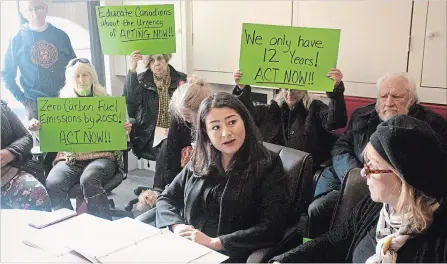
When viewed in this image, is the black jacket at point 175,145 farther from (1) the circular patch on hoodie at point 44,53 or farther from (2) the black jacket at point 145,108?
(1) the circular patch on hoodie at point 44,53

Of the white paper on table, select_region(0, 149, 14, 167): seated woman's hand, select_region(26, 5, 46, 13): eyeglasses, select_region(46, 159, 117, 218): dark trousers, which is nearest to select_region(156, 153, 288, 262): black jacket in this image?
the white paper on table

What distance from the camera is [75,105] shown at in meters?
2.13

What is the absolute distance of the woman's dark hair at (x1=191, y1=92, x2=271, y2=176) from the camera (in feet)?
5.64

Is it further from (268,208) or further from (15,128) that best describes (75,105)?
(268,208)

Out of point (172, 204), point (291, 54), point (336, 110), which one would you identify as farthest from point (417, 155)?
point (336, 110)

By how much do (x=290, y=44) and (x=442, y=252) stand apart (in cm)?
128

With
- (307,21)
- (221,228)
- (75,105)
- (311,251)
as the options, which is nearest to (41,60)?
(75,105)

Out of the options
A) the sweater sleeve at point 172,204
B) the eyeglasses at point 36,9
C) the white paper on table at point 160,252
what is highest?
the eyeglasses at point 36,9

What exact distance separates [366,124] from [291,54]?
0.66m

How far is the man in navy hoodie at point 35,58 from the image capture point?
10.3 ft

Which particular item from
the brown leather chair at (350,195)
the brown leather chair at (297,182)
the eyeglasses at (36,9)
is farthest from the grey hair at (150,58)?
the brown leather chair at (350,195)

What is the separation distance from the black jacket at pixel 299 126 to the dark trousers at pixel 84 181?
93 centimetres

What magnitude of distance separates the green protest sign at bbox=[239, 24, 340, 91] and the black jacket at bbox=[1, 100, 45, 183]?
1288 millimetres

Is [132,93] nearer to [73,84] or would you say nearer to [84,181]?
[73,84]
